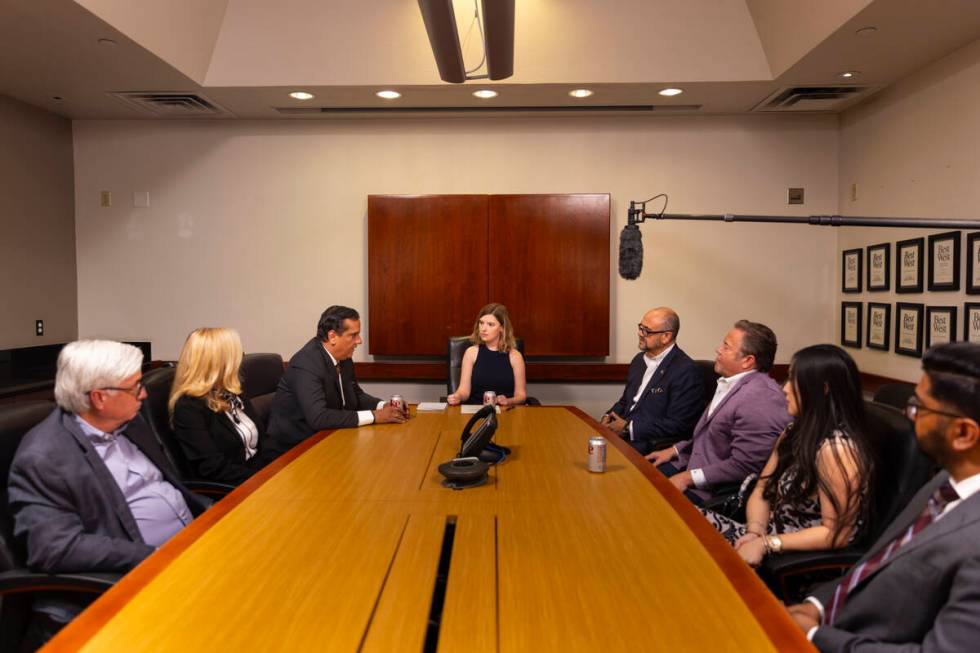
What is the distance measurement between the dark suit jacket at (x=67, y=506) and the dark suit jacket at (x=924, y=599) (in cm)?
179

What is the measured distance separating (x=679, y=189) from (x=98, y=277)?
15.2ft

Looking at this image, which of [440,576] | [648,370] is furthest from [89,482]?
[648,370]

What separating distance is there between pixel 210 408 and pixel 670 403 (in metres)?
2.30

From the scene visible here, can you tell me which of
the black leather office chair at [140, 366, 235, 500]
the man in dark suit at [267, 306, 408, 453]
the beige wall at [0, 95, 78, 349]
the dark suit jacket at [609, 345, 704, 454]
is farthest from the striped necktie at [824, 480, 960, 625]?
the beige wall at [0, 95, 78, 349]

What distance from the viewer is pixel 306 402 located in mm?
3357

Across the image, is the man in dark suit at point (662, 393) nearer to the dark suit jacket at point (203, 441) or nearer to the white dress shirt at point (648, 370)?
the white dress shirt at point (648, 370)

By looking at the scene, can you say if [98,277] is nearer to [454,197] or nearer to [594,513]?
[454,197]

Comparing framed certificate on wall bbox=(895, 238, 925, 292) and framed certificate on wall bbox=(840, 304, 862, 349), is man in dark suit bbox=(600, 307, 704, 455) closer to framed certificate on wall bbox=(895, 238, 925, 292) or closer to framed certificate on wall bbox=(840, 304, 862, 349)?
framed certificate on wall bbox=(895, 238, 925, 292)

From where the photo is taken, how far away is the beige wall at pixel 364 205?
17.3 ft

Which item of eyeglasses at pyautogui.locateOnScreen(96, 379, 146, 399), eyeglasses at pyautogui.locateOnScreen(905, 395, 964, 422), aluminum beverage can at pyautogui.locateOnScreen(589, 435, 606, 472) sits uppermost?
eyeglasses at pyautogui.locateOnScreen(905, 395, 964, 422)

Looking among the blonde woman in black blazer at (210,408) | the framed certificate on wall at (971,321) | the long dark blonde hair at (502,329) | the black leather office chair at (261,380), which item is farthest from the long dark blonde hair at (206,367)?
the framed certificate on wall at (971,321)

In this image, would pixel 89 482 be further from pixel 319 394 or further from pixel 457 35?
pixel 457 35

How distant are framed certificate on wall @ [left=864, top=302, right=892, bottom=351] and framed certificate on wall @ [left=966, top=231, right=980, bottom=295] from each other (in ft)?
2.70

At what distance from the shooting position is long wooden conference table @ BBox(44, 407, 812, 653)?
131 centimetres
